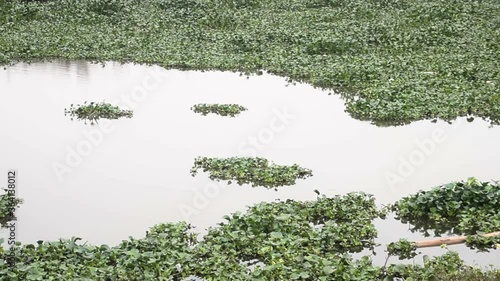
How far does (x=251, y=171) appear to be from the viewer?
40.0 ft

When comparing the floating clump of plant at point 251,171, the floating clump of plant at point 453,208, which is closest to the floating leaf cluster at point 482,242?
the floating clump of plant at point 453,208

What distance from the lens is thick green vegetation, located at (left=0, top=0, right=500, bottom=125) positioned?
56.0 feet

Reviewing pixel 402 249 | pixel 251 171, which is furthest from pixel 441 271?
pixel 251 171

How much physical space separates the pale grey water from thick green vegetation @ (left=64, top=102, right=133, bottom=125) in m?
0.32

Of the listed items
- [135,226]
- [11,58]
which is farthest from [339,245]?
[11,58]

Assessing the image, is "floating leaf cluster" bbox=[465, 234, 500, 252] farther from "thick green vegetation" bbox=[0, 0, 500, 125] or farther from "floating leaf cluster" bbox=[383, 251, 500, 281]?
"thick green vegetation" bbox=[0, 0, 500, 125]

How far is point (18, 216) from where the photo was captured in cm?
1071

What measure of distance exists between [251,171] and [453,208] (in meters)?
3.66

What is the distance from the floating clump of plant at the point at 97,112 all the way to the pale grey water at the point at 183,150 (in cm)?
32

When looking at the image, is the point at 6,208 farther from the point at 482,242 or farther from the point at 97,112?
the point at 482,242

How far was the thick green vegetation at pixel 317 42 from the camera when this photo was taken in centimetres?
→ 1706

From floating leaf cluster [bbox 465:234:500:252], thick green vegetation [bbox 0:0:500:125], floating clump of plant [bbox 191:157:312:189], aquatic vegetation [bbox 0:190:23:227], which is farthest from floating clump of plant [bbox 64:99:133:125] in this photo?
floating leaf cluster [bbox 465:234:500:252]

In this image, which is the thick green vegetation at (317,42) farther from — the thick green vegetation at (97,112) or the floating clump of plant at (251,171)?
the thick green vegetation at (97,112)

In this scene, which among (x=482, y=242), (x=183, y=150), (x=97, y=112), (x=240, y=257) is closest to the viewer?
(x=240, y=257)
